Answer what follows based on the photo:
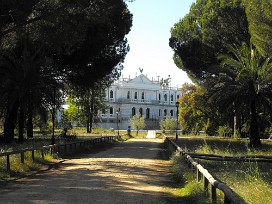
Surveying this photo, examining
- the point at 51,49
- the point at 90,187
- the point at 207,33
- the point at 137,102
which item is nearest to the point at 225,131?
the point at 207,33

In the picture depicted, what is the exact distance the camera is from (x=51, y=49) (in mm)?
31844

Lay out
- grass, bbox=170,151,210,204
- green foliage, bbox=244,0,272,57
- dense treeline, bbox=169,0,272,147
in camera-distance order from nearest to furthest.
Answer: grass, bbox=170,151,210,204
green foliage, bbox=244,0,272,57
dense treeline, bbox=169,0,272,147

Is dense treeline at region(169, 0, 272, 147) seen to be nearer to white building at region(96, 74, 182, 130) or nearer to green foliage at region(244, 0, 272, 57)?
green foliage at region(244, 0, 272, 57)

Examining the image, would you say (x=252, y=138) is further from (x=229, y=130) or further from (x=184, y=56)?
(x=229, y=130)

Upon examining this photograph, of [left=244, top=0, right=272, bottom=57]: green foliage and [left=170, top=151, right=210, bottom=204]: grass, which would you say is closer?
[left=170, top=151, right=210, bottom=204]: grass

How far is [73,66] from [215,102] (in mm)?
12563

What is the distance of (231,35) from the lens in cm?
4053

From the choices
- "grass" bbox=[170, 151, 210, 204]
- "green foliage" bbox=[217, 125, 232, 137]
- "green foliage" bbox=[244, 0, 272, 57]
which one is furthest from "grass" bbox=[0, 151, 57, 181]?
"green foliage" bbox=[217, 125, 232, 137]

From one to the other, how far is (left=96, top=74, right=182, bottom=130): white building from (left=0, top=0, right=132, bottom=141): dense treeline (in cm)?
6703

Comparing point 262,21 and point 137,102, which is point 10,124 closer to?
point 262,21

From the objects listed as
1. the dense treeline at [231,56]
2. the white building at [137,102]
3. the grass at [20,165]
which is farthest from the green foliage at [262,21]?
the white building at [137,102]

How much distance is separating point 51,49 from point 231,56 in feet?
54.2

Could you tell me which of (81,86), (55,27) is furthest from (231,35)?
(55,27)

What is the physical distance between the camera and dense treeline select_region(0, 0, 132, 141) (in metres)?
20.2
